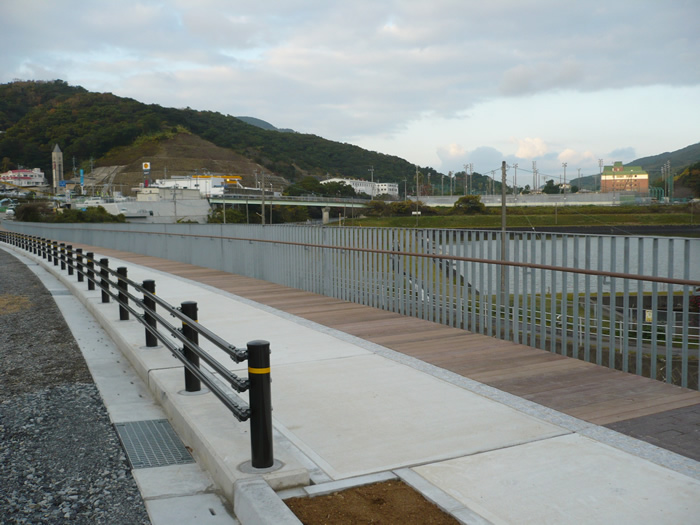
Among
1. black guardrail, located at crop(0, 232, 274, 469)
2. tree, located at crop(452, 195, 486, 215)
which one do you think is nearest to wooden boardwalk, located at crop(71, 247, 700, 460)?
black guardrail, located at crop(0, 232, 274, 469)

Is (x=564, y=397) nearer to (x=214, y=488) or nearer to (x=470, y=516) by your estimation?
(x=470, y=516)

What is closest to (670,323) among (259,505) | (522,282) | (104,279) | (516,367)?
(516,367)

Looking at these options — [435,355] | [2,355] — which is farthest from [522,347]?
[2,355]

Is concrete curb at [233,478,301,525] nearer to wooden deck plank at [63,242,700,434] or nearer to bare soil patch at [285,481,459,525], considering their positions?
bare soil patch at [285,481,459,525]

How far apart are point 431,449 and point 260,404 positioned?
1.24 metres

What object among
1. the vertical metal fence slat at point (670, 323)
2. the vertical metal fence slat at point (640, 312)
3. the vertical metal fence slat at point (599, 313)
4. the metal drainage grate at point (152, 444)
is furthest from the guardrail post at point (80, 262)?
the vertical metal fence slat at point (670, 323)

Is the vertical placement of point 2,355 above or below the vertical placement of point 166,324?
below

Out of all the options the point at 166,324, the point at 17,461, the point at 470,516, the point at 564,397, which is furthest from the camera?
the point at 166,324

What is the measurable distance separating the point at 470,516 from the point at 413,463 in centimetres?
82

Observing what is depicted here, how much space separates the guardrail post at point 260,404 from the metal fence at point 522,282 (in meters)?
3.59

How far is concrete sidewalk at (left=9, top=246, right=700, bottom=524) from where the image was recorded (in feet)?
12.2

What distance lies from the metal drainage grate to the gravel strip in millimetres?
84

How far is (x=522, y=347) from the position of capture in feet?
25.8

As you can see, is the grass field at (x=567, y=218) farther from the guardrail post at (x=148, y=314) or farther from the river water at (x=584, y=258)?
the guardrail post at (x=148, y=314)
